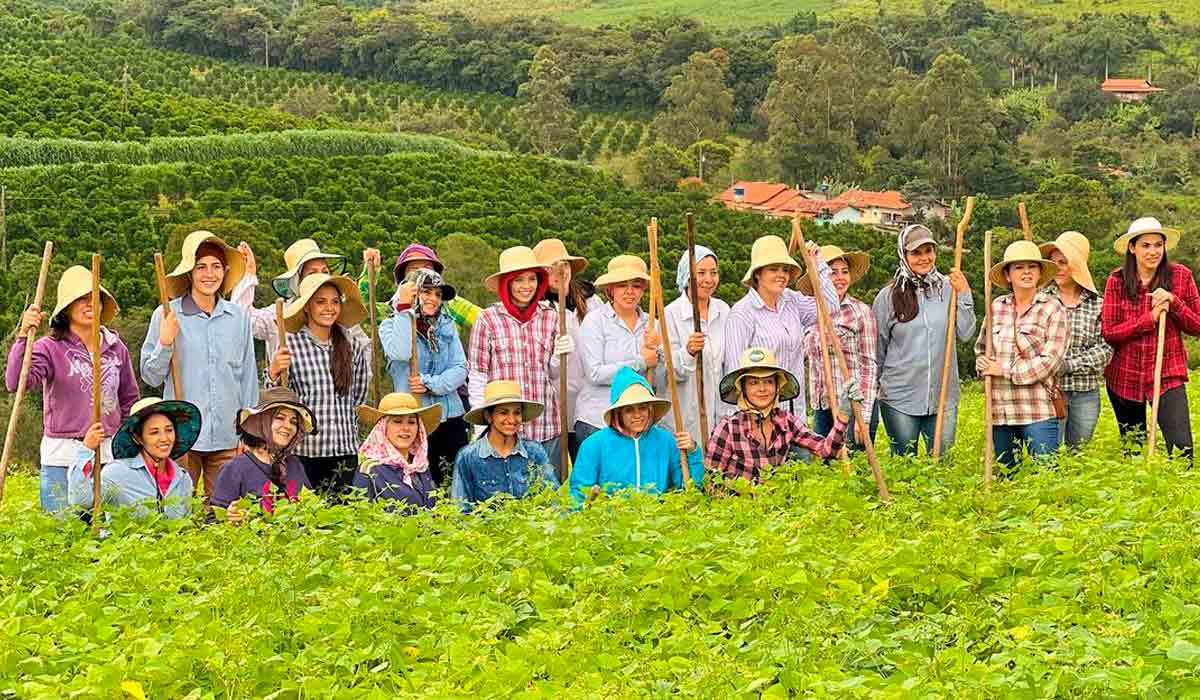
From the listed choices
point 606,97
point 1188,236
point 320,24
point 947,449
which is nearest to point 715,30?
point 606,97

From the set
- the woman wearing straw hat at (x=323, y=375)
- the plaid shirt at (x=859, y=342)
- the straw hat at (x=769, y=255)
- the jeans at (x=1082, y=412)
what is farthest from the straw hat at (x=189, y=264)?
the jeans at (x=1082, y=412)

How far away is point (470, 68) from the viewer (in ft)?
307

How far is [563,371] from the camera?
829 cm

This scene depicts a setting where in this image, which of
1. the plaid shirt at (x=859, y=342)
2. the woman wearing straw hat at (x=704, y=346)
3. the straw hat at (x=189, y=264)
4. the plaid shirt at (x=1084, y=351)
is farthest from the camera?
the plaid shirt at (x=859, y=342)

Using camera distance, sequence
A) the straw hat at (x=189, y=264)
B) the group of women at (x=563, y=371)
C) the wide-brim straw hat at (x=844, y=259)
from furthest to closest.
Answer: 1. the wide-brim straw hat at (x=844, y=259)
2. the straw hat at (x=189, y=264)
3. the group of women at (x=563, y=371)

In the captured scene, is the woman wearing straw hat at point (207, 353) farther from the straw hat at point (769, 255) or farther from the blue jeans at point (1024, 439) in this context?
the blue jeans at point (1024, 439)

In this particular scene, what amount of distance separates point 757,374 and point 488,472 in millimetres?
1504

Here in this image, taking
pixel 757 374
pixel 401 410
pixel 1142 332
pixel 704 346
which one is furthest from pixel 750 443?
pixel 1142 332

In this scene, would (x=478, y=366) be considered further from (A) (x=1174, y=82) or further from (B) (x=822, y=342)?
(A) (x=1174, y=82)

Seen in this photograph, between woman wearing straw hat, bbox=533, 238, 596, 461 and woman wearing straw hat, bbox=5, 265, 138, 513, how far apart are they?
8.01 feet

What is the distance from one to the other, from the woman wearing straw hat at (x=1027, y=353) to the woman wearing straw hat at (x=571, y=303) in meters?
2.28

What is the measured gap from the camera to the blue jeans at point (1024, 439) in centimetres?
832

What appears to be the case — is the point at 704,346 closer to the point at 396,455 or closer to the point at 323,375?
the point at 396,455

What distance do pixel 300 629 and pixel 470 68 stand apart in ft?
298
